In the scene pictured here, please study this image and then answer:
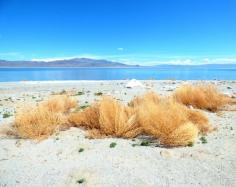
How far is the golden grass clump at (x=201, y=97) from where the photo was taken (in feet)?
32.6

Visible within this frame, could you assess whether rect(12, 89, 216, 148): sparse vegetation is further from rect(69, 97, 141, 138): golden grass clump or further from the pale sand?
the pale sand

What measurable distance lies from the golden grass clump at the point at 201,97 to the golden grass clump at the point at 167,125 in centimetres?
284

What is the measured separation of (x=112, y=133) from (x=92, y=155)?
4.15ft

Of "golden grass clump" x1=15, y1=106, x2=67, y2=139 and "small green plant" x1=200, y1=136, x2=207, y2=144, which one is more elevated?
"golden grass clump" x1=15, y1=106, x2=67, y2=139

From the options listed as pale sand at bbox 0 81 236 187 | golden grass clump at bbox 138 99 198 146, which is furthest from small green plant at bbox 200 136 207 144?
golden grass clump at bbox 138 99 198 146

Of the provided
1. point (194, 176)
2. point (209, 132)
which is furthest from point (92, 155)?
point (209, 132)

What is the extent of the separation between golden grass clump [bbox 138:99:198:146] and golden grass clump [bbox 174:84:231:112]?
9.31ft

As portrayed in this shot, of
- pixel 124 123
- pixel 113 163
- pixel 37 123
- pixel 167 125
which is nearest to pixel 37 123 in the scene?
pixel 37 123

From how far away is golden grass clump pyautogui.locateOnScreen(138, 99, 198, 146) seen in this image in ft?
20.7

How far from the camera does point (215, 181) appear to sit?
15.5ft

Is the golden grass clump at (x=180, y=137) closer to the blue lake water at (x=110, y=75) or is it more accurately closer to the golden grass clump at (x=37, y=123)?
the golden grass clump at (x=37, y=123)

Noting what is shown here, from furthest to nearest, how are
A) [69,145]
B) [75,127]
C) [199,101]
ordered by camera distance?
[199,101], [75,127], [69,145]

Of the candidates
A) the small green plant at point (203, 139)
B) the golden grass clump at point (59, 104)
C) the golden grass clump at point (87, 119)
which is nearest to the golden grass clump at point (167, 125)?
the small green plant at point (203, 139)

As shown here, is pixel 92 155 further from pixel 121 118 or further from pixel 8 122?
pixel 8 122
